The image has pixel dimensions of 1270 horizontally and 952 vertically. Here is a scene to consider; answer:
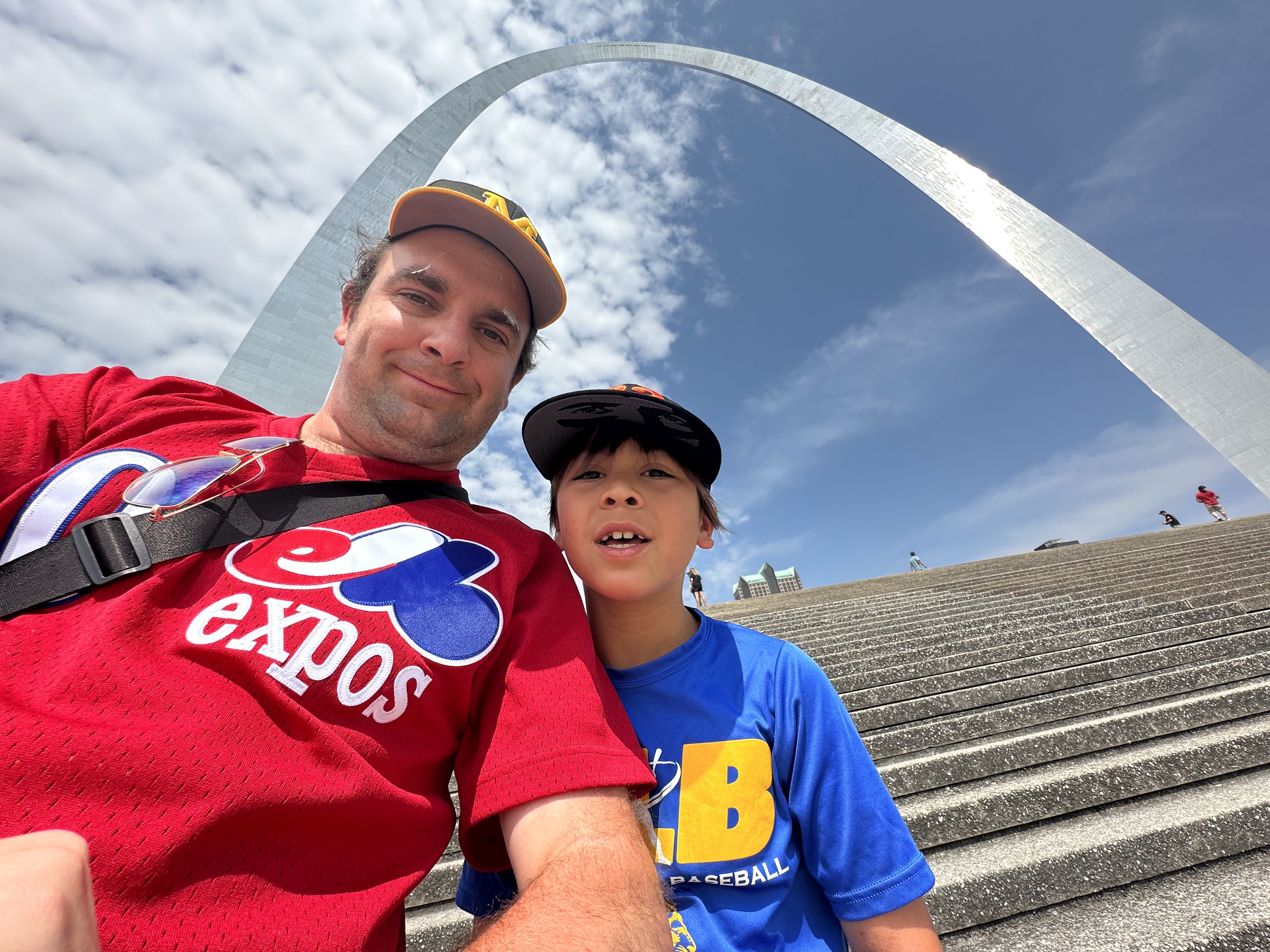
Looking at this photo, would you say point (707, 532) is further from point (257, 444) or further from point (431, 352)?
point (257, 444)

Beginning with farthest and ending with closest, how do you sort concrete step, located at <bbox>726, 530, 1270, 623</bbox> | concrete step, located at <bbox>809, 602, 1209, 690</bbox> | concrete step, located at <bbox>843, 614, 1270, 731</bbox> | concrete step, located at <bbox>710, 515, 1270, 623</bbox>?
concrete step, located at <bbox>710, 515, 1270, 623</bbox> → concrete step, located at <bbox>726, 530, 1270, 623</bbox> → concrete step, located at <bbox>809, 602, 1209, 690</bbox> → concrete step, located at <bbox>843, 614, 1270, 731</bbox>

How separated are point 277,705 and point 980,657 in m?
3.82

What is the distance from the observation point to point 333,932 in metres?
0.80

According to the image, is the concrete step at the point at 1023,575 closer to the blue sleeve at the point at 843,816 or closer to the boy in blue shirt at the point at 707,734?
the boy in blue shirt at the point at 707,734

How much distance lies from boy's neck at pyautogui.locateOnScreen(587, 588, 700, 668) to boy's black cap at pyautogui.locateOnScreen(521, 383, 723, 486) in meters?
0.40

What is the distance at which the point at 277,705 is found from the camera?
0.92m

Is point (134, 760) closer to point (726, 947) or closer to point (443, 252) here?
point (726, 947)

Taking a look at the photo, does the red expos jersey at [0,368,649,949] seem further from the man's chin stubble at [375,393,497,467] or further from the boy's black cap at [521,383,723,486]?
the boy's black cap at [521,383,723,486]

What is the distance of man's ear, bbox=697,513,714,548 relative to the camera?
1688 millimetres

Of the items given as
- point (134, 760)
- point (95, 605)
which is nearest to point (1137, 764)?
point (134, 760)

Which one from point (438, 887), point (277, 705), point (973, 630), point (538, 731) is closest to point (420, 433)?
point (277, 705)

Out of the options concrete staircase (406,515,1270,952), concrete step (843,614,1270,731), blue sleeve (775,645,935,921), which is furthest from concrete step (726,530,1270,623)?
blue sleeve (775,645,935,921)

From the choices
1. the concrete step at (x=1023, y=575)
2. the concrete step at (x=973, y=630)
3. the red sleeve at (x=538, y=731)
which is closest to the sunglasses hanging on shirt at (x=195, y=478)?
the red sleeve at (x=538, y=731)

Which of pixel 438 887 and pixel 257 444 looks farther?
pixel 438 887
